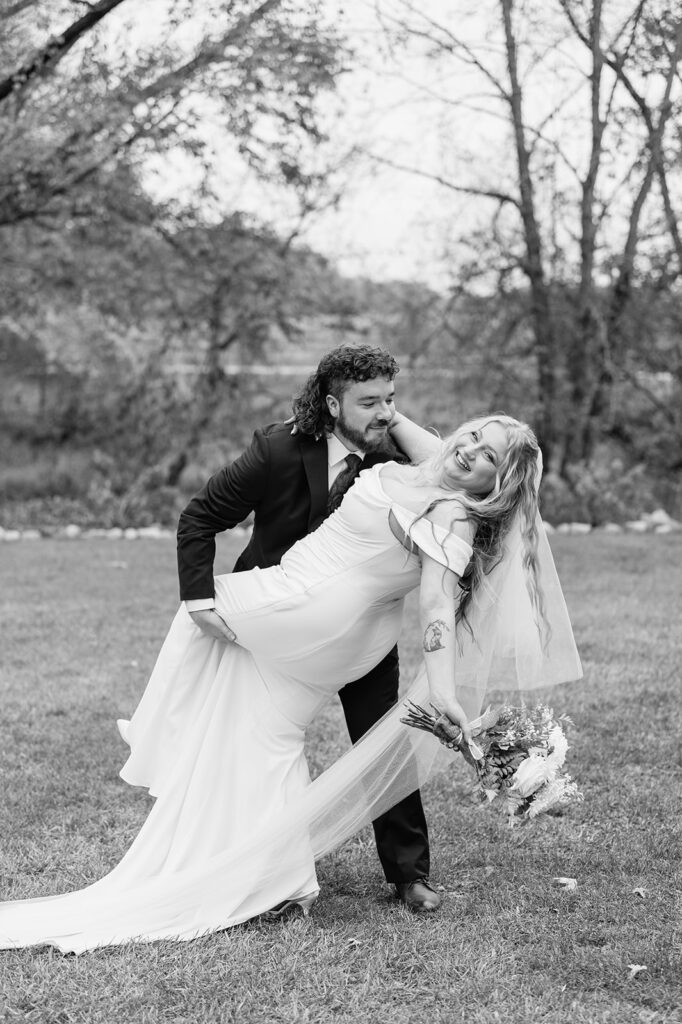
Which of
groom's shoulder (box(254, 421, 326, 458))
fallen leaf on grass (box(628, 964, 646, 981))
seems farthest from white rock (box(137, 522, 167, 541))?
fallen leaf on grass (box(628, 964, 646, 981))

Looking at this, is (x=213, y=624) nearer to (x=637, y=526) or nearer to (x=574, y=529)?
(x=574, y=529)

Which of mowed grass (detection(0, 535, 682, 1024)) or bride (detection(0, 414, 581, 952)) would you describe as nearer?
mowed grass (detection(0, 535, 682, 1024))

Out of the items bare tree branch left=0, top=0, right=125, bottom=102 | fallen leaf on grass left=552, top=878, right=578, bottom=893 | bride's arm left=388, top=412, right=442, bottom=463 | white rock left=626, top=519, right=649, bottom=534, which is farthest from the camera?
white rock left=626, top=519, right=649, bottom=534

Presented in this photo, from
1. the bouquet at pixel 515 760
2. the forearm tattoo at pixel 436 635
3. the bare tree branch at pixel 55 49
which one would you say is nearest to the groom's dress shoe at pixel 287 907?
the bouquet at pixel 515 760

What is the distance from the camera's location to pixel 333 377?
3607mm

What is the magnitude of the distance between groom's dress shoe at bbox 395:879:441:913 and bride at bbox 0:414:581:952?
345 mm

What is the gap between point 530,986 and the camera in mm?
3324

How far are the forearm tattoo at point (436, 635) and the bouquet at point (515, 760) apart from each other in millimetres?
187

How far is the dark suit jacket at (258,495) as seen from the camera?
3707 millimetres

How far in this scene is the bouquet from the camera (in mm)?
3420

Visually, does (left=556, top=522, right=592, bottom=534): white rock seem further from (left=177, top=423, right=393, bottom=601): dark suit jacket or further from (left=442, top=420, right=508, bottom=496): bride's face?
(left=442, top=420, right=508, bottom=496): bride's face

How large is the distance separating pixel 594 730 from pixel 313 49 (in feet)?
30.2

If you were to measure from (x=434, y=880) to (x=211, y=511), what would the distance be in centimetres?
158

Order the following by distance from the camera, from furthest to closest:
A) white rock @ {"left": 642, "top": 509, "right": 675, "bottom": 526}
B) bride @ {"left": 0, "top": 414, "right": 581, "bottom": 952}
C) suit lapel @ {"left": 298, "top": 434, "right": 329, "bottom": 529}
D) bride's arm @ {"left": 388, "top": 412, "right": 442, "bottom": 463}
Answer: white rock @ {"left": 642, "top": 509, "right": 675, "bottom": 526}
bride's arm @ {"left": 388, "top": 412, "right": 442, "bottom": 463}
suit lapel @ {"left": 298, "top": 434, "right": 329, "bottom": 529}
bride @ {"left": 0, "top": 414, "right": 581, "bottom": 952}
